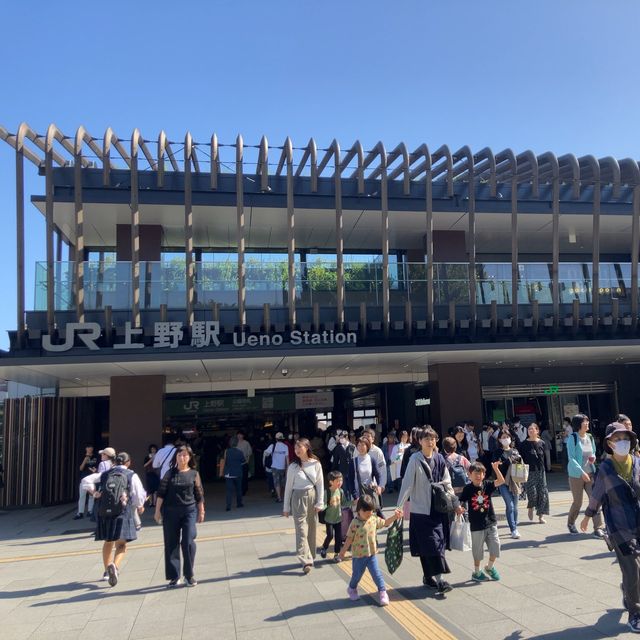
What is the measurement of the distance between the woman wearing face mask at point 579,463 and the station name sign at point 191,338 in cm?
590

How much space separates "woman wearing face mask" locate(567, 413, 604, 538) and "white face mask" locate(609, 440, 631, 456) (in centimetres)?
321

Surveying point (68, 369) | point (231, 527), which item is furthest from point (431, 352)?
point (68, 369)

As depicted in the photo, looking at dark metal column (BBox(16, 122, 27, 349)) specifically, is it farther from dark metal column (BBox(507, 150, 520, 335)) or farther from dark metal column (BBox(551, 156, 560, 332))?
dark metal column (BBox(551, 156, 560, 332))

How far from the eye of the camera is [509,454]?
8422mm

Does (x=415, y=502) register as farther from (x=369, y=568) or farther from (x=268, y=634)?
(x=268, y=634)

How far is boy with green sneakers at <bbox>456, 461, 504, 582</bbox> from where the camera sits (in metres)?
6.25

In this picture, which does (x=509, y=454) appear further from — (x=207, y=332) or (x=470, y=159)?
(x=470, y=159)

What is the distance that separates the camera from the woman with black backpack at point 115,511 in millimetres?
6859

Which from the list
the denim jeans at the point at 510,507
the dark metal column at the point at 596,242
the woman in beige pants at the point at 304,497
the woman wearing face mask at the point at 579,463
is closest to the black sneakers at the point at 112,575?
the woman in beige pants at the point at 304,497

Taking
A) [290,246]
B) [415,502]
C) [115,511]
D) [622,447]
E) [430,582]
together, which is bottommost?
[430,582]

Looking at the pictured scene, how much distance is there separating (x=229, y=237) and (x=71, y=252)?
192 inches

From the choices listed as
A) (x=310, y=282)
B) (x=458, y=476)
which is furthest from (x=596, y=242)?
(x=458, y=476)

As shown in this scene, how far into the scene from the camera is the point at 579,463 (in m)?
8.50

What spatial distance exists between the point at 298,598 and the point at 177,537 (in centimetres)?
159
